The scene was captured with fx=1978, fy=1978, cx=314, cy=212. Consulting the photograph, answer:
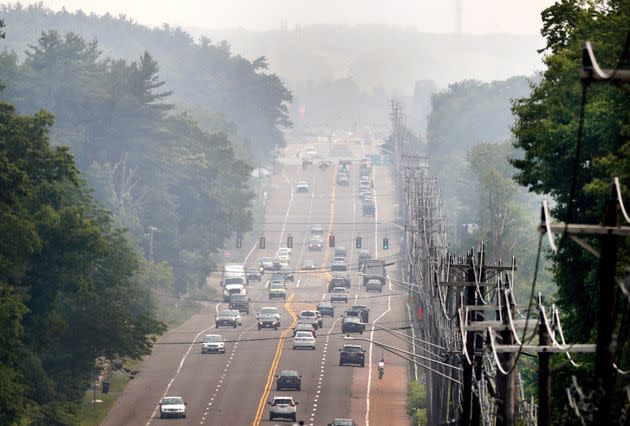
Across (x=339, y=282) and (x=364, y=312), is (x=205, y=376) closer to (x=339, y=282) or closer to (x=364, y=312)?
(x=364, y=312)

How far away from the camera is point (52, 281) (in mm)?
106312

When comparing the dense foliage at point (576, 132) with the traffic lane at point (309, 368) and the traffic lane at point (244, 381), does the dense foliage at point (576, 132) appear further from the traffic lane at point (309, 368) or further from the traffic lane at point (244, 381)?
the traffic lane at point (244, 381)

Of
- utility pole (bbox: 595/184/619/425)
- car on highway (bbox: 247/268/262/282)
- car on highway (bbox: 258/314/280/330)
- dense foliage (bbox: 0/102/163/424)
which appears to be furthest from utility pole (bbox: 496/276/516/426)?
car on highway (bbox: 247/268/262/282)

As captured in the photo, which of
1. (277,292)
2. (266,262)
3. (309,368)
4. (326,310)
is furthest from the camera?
(266,262)

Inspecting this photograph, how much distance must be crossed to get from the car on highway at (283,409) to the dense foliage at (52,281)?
973 cm

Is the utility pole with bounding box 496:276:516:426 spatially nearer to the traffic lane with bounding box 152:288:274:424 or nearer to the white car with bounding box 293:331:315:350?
the traffic lane with bounding box 152:288:274:424

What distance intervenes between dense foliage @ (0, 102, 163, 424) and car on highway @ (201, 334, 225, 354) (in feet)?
27.0

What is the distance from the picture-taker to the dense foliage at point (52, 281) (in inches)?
3844

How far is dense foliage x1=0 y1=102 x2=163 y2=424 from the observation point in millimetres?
97625

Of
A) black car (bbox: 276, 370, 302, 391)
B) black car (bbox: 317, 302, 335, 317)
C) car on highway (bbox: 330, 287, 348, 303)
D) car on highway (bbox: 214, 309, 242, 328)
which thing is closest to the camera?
black car (bbox: 276, 370, 302, 391)

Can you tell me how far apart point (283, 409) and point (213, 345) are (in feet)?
93.9

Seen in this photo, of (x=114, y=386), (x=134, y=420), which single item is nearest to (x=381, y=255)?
(x=114, y=386)

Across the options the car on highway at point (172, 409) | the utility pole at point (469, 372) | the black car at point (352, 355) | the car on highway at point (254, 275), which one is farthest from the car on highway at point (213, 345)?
the utility pole at point (469, 372)

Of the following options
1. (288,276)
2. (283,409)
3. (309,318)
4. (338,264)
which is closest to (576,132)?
(283,409)
